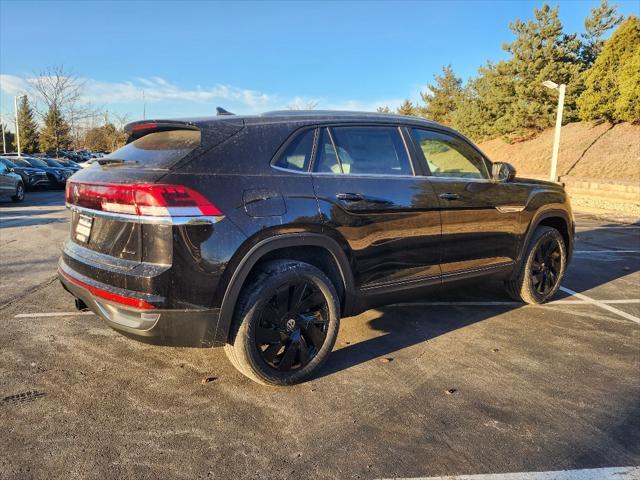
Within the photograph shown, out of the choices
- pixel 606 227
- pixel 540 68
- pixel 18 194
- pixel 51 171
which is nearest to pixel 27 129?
pixel 51 171

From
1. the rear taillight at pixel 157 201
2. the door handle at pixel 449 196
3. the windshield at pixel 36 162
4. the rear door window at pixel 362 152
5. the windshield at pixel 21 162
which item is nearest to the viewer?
the rear taillight at pixel 157 201

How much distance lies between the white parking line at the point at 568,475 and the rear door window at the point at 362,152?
2.03m

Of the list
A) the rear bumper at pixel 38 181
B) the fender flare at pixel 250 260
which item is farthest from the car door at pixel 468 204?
the rear bumper at pixel 38 181

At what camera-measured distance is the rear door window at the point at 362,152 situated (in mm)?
3395

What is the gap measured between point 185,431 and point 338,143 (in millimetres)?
2141

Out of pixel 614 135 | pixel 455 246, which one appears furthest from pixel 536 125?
pixel 455 246

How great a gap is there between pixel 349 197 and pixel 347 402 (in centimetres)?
136

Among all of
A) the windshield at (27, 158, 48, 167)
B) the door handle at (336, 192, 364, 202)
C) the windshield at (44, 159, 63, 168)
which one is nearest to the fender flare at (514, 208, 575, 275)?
the door handle at (336, 192, 364, 202)

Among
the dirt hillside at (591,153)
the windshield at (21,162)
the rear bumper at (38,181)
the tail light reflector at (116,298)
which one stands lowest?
the rear bumper at (38,181)

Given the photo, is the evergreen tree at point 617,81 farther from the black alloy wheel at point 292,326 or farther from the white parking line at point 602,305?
the black alloy wheel at point 292,326

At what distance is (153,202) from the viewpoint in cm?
267

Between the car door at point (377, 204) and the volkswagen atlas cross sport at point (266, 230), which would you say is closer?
the volkswagen atlas cross sport at point (266, 230)

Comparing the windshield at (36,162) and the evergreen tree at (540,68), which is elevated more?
the evergreen tree at (540,68)

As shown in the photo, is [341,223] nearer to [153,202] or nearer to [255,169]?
[255,169]
